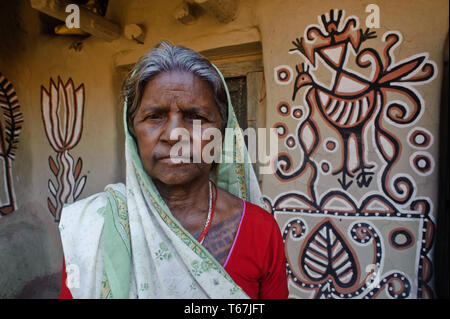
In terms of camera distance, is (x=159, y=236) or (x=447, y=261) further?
(x=447, y=261)

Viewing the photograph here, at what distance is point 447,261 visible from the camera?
64.2 inches

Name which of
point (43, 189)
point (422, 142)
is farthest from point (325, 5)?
point (43, 189)

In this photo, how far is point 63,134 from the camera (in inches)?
116

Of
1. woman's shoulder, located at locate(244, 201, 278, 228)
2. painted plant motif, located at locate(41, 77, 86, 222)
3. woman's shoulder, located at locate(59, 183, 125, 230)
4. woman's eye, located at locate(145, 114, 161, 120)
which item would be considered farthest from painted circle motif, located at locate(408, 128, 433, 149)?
painted plant motif, located at locate(41, 77, 86, 222)

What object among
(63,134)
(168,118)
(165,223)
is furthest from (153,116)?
(63,134)

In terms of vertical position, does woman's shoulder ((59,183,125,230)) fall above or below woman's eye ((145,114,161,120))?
below

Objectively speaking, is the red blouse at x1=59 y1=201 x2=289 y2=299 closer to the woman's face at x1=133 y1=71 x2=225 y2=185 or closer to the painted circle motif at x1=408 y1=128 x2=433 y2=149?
the woman's face at x1=133 y1=71 x2=225 y2=185

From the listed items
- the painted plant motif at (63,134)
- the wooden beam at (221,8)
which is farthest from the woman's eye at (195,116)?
the painted plant motif at (63,134)

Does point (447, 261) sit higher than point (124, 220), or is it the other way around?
point (124, 220)

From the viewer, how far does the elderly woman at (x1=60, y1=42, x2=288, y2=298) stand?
82 cm

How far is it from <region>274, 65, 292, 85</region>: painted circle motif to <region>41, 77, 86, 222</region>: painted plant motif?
6.80 ft

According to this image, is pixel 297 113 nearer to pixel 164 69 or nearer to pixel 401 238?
pixel 401 238
